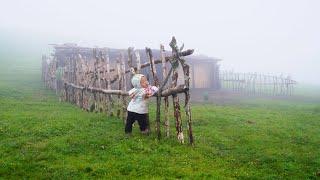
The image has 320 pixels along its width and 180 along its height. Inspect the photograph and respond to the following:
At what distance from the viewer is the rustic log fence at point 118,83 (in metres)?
12.5

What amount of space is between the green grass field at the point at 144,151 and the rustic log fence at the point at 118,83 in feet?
2.79

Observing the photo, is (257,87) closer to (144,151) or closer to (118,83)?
(118,83)

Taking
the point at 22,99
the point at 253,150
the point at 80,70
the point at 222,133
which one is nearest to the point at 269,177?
the point at 253,150

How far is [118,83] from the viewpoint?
56.6ft

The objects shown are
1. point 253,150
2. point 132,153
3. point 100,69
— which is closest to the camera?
point 132,153

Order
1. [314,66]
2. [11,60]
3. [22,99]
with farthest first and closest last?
1. [314,66]
2. [11,60]
3. [22,99]

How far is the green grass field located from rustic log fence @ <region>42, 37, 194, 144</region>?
850mm

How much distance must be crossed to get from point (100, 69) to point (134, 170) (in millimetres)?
10431

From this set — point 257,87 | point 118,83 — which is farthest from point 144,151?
point 257,87

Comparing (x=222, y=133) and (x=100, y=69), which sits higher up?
(x=100, y=69)

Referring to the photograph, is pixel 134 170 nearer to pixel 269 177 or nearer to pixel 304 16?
pixel 269 177

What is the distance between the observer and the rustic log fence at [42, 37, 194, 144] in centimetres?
1252

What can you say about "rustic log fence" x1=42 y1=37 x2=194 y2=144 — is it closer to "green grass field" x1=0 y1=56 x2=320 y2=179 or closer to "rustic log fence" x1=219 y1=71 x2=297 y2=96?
"green grass field" x1=0 y1=56 x2=320 y2=179

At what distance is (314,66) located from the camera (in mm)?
134625
